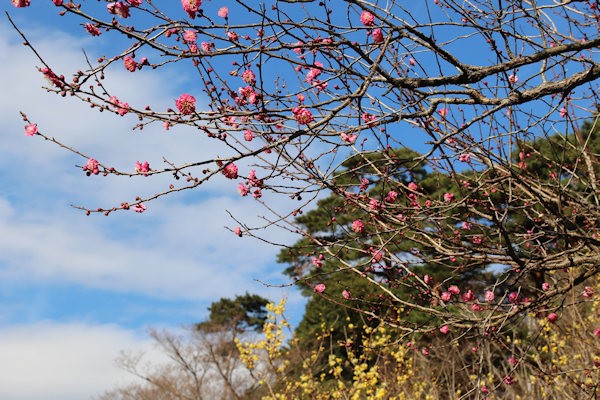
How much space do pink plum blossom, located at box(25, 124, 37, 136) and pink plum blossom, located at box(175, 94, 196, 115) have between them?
0.79 meters

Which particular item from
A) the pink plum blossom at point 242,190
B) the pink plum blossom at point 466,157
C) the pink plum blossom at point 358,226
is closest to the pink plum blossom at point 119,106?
the pink plum blossom at point 242,190

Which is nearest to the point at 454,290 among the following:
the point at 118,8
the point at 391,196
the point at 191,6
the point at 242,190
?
the point at 391,196

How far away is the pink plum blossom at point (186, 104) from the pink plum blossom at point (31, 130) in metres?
0.79

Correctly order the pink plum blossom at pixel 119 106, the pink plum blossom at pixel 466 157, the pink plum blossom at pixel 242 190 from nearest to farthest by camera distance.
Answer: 1. the pink plum blossom at pixel 119 106
2. the pink plum blossom at pixel 242 190
3. the pink plum blossom at pixel 466 157

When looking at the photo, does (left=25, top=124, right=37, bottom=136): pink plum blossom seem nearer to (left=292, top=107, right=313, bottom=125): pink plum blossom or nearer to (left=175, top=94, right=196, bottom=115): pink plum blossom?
(left=175, top=94, right=196, bottom=115): pink plum blossom

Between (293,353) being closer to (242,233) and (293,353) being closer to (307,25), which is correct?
(242,233)

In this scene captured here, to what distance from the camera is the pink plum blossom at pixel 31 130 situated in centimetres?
283

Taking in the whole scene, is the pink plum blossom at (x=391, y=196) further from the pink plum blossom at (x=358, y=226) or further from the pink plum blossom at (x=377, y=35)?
the pink plum blossom at (x=377, y=35)

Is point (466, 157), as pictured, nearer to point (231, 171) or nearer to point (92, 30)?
point (231, 171)

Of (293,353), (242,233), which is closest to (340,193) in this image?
(242,233)

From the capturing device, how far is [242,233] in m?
3.61

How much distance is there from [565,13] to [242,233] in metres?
2.88

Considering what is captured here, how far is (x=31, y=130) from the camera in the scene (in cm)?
285

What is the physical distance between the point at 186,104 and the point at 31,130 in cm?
86
